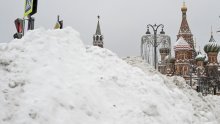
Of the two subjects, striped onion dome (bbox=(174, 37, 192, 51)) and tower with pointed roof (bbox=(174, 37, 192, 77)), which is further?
striped onion dome (bbox=(174, 37, 192, 51))

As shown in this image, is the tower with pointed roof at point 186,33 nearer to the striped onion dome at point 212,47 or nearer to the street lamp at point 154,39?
the striped onion dome at point 212,47

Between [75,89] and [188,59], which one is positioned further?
[188,59]

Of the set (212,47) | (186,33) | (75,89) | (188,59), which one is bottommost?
(188,59)

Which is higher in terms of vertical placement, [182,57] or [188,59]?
[182,57]

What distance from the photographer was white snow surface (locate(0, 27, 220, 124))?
19.1ft

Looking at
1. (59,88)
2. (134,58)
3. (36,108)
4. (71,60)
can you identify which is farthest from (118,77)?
(134,58)

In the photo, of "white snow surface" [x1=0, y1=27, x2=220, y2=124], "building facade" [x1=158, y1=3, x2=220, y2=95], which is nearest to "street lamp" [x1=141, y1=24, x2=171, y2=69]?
"white snow surface" [x1=0, y1=27, x2=220, y2=124]

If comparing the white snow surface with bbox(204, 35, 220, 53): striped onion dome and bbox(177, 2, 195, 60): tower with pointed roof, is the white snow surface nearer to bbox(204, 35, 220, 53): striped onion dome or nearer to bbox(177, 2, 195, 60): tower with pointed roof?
bbox(204, 35, 220, 53): striped onion dome

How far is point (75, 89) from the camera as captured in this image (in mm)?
6496

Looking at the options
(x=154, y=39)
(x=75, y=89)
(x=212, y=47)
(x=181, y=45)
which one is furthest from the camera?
(x=212, y=47)

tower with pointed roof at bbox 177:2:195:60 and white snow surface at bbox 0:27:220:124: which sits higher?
tower with pointed roof at bbox 177:2:195:60

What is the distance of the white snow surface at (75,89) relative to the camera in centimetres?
582

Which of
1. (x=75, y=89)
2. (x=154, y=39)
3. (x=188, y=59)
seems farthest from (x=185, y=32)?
(x=75, y=89)

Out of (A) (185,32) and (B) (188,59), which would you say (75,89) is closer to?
(B) (188,59)
